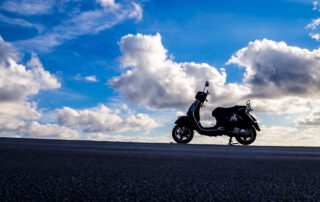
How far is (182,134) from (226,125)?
4.88ft

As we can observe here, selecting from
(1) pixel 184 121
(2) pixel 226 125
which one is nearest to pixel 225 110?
(2) pixel 226 125

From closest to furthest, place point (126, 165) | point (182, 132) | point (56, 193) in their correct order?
point (56, 193), point (126, 165), point (182, 132)

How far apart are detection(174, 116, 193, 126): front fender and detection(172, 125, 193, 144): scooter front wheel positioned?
0.42 ft

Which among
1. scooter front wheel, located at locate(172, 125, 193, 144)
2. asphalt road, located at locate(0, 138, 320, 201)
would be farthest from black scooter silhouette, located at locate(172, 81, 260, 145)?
asphalt road, located at locate(0, 138, 320, 201)

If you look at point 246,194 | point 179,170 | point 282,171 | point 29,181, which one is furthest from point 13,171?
point 282,171

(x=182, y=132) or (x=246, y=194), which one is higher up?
(x=182, y=132)

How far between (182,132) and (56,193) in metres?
11.1

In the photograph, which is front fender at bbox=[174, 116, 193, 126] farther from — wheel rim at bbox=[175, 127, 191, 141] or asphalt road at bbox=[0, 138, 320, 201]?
asphalt road at bbox=[0, 138, 320, 201]

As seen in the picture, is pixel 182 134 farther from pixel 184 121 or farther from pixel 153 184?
pixel 153 184

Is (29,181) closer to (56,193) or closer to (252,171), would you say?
(56,193)

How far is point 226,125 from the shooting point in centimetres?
1380

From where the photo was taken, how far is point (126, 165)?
4.52 m

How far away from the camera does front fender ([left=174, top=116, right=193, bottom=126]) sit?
45.3 feet

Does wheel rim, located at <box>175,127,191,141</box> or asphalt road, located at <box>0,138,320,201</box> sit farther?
wheel rim, located at <box>175,127,191,141</box>
